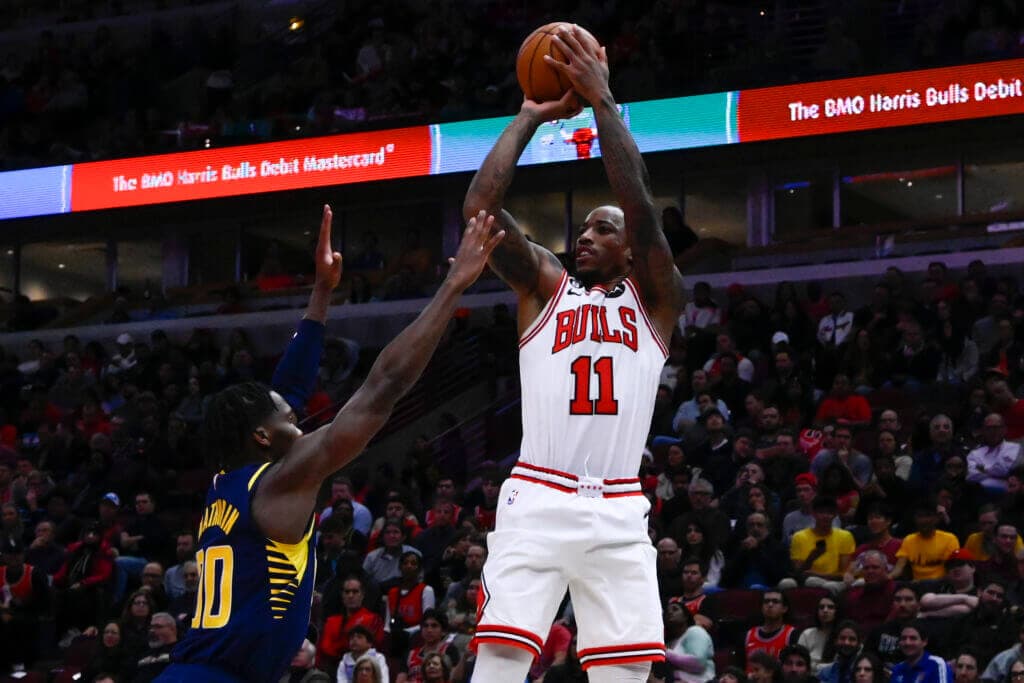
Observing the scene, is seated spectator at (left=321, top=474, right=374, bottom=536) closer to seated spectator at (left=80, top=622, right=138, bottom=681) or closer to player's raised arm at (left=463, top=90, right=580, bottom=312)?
seated spectator at (left=80, top=622, right=138, bottom=681)

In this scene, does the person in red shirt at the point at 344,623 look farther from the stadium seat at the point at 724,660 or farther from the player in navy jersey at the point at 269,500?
the player in navy jersey at the point at 269,500

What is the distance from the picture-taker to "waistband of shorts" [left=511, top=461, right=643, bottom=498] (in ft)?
20.3

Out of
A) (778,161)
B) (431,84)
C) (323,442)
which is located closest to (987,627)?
(323,442)

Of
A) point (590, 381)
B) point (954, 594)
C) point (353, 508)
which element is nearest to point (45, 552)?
point (353, 508)

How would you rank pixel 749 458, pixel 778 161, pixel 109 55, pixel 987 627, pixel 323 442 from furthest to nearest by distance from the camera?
1. pixel 109 55
2. pixel 778 161
3. pixel 749 458
4. pixel 987 627
5. pixel 323 442

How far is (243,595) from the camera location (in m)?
4.73

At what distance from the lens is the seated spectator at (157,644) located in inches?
479

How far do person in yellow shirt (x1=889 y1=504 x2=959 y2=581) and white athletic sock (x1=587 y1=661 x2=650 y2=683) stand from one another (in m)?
5.86

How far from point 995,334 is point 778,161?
7088 millimetres

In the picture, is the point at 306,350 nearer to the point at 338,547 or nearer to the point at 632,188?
the point at 632,188

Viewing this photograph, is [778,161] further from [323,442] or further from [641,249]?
[323,442]

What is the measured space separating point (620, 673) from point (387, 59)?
17.8 m

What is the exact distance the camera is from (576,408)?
6.28 meters

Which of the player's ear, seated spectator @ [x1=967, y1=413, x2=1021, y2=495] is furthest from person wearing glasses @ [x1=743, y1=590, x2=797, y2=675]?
the player's ear
